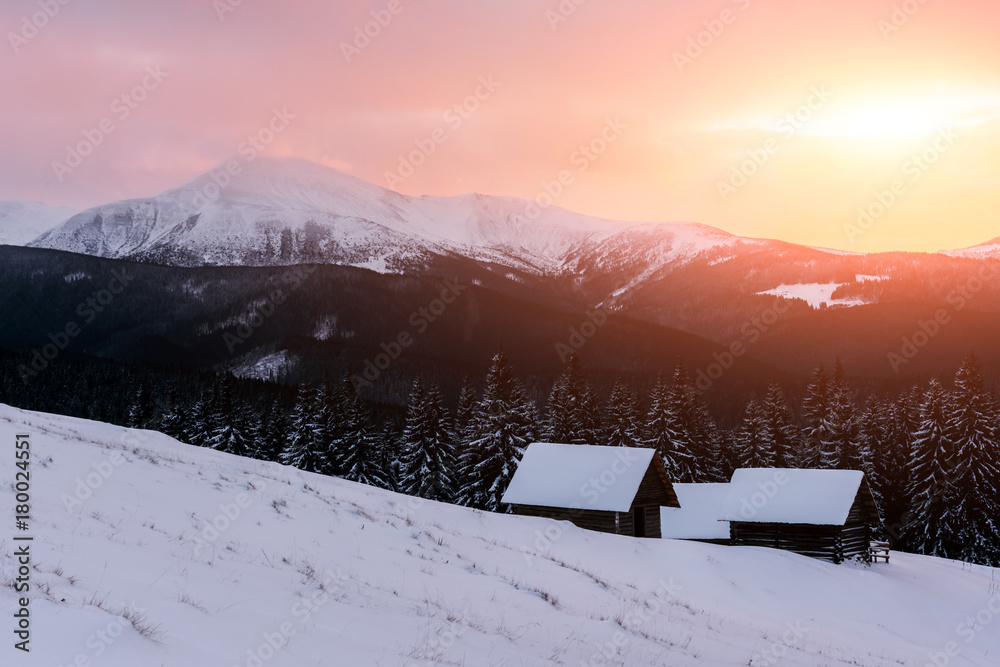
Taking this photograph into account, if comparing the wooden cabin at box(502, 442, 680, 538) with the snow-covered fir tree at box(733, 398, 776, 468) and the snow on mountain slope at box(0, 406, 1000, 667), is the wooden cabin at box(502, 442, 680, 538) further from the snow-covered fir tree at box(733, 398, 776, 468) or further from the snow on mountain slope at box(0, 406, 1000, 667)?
the snow-covered fir tree at box(733, 398, 776, 468)

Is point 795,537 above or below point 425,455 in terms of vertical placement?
→ above

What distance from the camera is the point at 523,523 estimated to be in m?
24.0

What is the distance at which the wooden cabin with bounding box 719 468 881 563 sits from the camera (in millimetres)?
38438

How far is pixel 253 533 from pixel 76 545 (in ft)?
13.2

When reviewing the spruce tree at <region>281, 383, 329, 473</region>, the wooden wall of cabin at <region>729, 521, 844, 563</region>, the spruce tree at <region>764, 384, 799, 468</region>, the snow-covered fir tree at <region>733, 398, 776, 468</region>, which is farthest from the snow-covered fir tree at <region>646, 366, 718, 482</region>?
the spruce tree at <region>281, 383, 329, 473</region>

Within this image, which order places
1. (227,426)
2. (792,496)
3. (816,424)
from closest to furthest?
(792,496) < (227,426) < (816,424)

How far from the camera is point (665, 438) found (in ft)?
183

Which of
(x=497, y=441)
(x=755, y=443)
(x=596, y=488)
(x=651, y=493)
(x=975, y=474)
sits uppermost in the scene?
(x=975, y=474)

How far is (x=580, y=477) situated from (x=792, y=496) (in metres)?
12.5

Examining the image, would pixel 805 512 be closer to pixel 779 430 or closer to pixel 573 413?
pixel 573 413

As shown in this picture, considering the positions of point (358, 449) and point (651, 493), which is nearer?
point (651, 493)

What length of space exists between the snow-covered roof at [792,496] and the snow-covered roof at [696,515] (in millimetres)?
2207

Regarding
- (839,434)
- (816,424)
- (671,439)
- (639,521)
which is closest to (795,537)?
(639,521)

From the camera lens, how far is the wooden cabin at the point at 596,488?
3812cm
